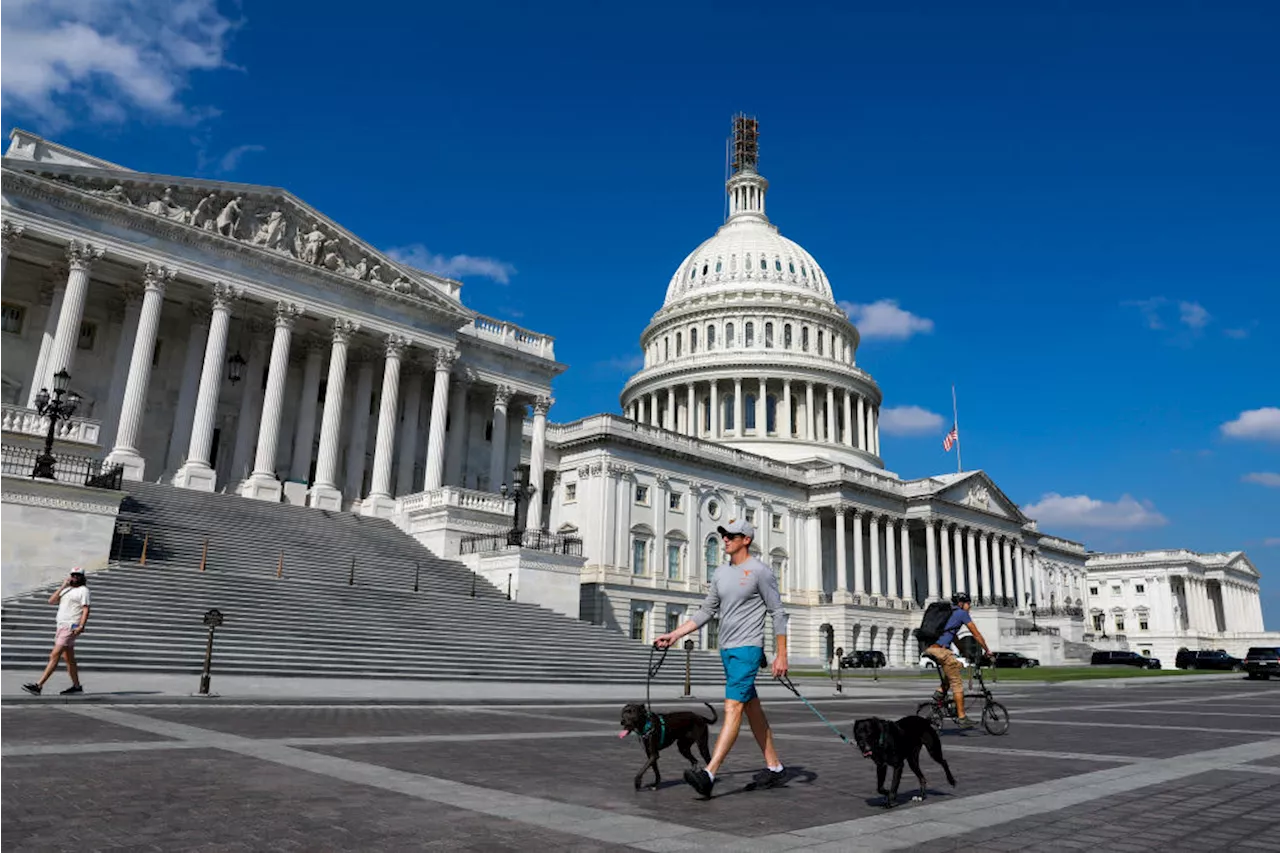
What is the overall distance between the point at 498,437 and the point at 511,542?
48.6 ft

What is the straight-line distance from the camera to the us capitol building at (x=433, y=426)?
39125mm

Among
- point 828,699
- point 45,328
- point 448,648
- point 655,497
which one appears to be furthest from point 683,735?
point 655,497

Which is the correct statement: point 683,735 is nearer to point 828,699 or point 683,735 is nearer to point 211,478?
point 828,699

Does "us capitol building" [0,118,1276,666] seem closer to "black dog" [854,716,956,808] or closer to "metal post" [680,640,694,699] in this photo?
"metal post" [680,640,694,699]

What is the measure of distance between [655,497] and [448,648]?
127 feet

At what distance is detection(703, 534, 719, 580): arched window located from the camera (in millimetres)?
69688

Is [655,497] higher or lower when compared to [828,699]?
higher

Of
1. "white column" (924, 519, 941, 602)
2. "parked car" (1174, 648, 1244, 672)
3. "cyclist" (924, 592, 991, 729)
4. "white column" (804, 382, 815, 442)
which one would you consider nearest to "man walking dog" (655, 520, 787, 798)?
"cyclist" (924, 592, 991, 729)

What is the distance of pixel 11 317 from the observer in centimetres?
4109

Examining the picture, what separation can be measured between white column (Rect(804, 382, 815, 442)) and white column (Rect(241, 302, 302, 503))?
202ft

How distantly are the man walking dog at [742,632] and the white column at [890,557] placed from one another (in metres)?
75.4

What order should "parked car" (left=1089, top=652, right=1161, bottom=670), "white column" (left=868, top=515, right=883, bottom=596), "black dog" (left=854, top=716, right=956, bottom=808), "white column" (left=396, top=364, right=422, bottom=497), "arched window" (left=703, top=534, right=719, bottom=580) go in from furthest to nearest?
"white column" (left=868, top=515, right=883, bottom=596) → "parked car" (left=1089, top=652, right=1161, bottom=670) → "arched window" (left=703, top=534, right=719, bottom=580) → "white column" (left=396, top=364, right=422, bottom=497) → "black dog" (left=854, top=716, right=956, bottom=808)

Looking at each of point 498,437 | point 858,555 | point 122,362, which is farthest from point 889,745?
point 858,555

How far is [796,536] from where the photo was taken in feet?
257
